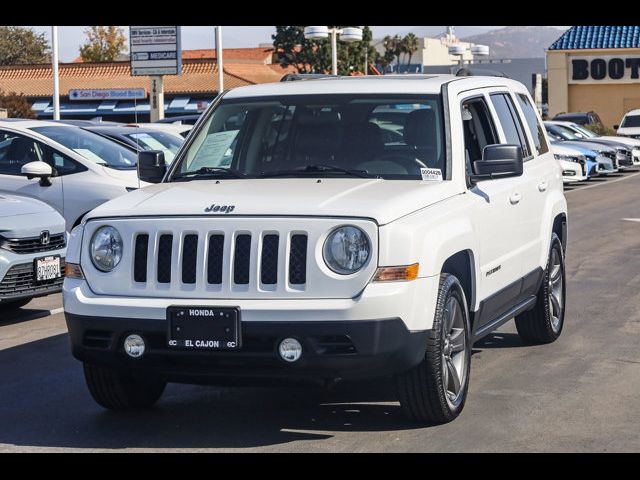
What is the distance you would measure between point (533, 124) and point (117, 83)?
57.1 metres

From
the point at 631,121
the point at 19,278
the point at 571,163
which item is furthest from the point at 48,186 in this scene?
the point at 631,121

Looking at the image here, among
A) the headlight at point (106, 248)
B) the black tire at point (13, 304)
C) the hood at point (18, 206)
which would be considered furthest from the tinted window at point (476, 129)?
Answer: the black tire at point (13, 304)

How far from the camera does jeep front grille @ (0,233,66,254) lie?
34.4 feet

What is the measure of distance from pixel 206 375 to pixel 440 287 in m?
1.30

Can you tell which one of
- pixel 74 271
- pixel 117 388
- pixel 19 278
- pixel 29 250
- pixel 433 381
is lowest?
pixel 117 388

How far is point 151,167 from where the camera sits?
7.97 metres

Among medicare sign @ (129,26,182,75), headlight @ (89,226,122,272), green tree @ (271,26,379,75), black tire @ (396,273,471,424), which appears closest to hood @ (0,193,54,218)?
headlight @ (89,226,122,272)

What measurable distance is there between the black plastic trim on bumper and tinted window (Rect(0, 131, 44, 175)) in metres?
8.01

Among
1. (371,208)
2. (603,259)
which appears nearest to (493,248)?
(371,208)

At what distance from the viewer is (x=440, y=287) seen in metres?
6.62

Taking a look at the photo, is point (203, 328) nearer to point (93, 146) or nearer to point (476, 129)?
point (476, 129)

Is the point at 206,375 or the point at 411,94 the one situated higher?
the point at 411,94

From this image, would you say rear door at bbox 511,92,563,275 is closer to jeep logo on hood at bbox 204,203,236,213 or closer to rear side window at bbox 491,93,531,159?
rear side window at bbox 491,93,531,159
